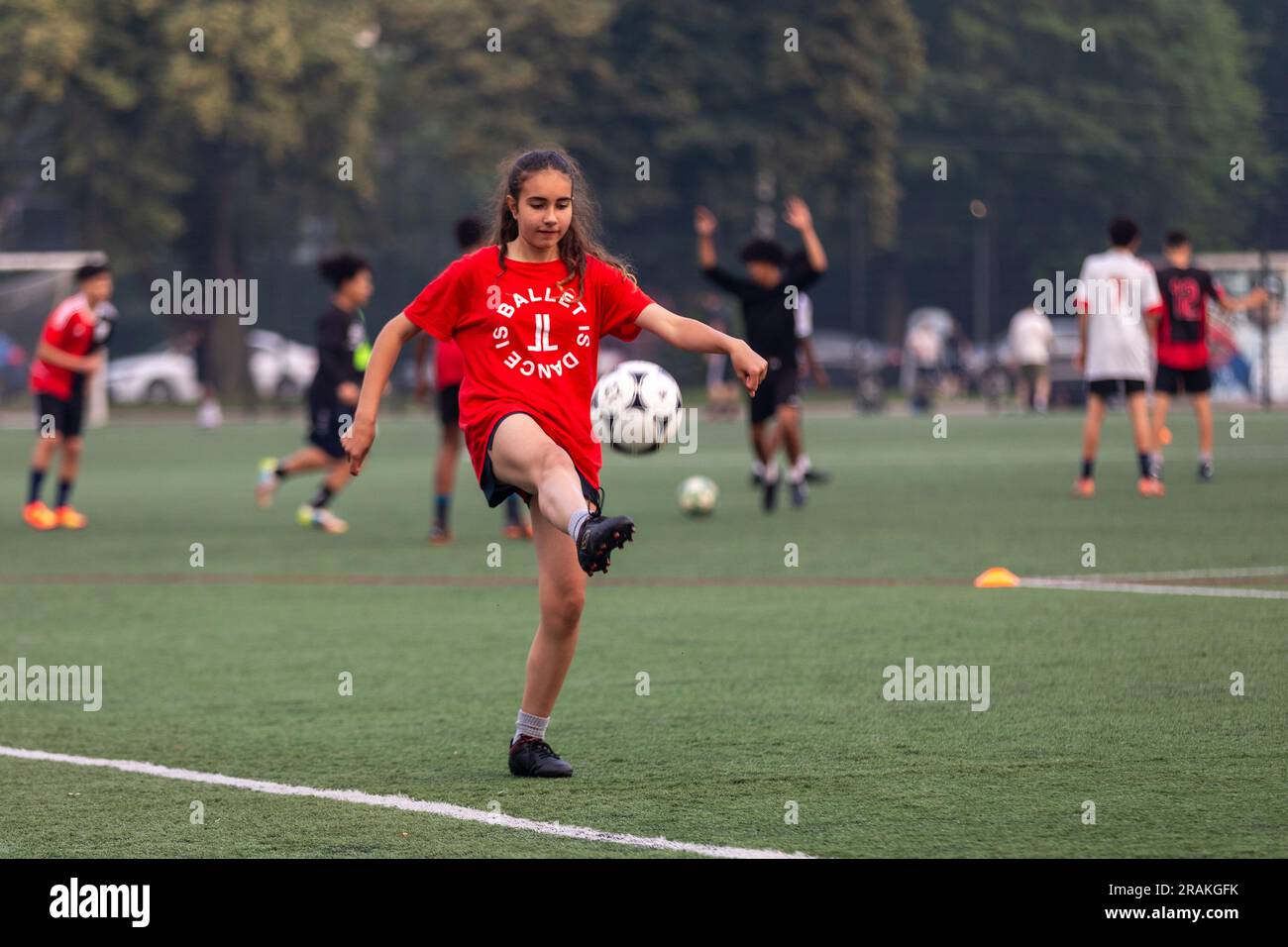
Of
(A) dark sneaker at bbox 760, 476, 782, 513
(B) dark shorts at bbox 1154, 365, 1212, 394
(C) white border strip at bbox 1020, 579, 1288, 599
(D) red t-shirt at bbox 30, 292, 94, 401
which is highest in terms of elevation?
(D) red t-shirt at bbox 30, 292, 94, 401

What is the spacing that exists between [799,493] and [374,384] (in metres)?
12.1

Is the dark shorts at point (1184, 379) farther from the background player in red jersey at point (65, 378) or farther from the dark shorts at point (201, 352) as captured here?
the dark shorts at point (201, 352)

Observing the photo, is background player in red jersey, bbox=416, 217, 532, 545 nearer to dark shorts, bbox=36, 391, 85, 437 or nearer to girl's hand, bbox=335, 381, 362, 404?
girl's hand, bbox=335, 381, 362, 404

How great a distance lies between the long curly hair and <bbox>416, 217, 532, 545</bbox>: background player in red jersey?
25.8 feet

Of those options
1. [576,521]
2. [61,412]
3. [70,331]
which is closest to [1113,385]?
[70,331]

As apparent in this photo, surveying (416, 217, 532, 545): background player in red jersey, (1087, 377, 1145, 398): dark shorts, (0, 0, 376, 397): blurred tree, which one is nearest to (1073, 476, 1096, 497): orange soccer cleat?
(1087, 377, 1145, 398): dark shorts

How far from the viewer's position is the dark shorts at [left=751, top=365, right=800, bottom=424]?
1773 cm

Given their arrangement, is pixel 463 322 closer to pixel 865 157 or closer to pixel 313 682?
pixel 313 682

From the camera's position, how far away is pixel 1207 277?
20172mm

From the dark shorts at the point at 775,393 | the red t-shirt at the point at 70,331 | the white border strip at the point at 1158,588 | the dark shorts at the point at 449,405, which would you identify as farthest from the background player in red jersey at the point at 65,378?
the white border strip at the point at 1158,588

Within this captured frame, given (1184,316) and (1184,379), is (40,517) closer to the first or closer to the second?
(1184,379)

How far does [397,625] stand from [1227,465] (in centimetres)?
1394
